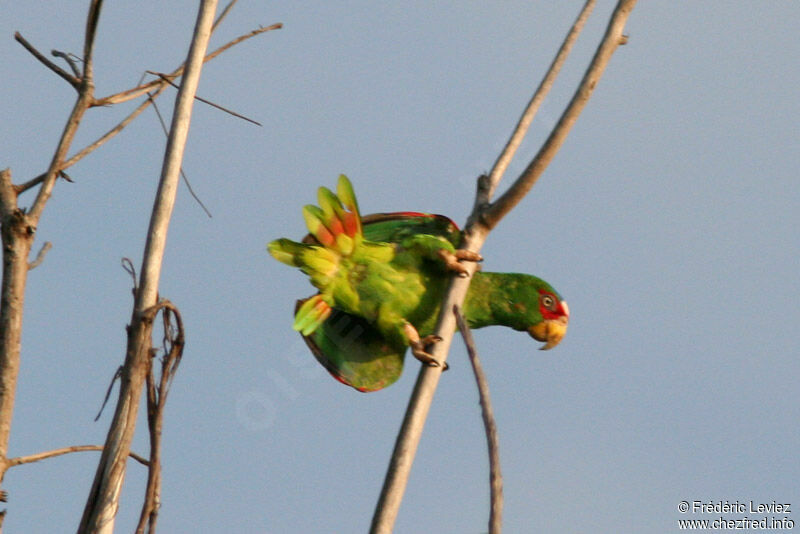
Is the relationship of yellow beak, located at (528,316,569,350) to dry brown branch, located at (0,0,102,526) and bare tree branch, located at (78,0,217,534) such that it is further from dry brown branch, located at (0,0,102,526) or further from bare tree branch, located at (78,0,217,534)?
dry brown branch, located at (0,0,102,526)

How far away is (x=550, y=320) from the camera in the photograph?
4445mm

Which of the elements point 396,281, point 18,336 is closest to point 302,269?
point 396,281

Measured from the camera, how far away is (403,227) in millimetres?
4301

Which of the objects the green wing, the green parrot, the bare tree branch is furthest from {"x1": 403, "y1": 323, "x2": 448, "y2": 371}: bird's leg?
the bare tree branch

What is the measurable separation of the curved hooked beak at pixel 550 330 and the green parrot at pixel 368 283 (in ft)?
0.96

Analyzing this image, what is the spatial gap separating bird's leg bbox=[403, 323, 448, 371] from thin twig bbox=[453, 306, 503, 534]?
0.14 meters

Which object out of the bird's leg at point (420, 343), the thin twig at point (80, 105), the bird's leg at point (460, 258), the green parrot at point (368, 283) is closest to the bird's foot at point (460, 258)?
the bird's leg at point (460, 258)

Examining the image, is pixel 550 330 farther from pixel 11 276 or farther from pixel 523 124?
pixel 11 276

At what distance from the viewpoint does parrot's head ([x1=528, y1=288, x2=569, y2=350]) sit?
14.5ft

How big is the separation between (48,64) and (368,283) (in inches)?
63.5

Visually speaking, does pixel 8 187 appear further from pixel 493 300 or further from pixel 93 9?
pixel 493 300

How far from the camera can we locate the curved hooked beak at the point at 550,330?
4.44 metres

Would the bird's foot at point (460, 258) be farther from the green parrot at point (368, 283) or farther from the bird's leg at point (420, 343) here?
the bird's leg at point (420, 343)

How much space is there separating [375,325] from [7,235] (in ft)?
5.33
